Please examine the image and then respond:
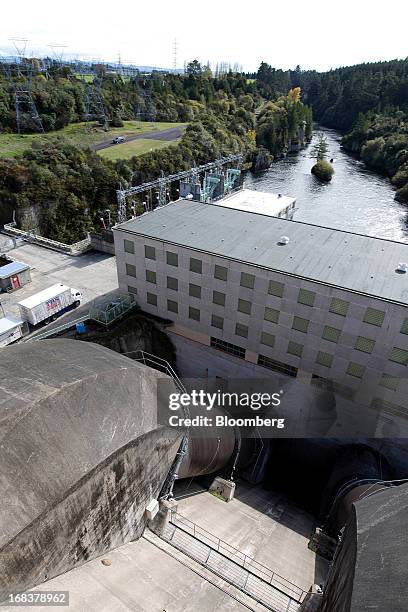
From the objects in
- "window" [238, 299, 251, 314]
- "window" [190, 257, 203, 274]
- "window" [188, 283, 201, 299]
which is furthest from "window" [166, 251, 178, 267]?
"window" [238, 299, 251, 314]

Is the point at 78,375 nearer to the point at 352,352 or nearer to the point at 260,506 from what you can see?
the point at 260,506

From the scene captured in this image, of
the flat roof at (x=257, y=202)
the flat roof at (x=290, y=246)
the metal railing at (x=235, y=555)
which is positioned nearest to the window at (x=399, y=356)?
the flat roof at (x=290, y=246)

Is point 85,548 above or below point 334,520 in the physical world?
above

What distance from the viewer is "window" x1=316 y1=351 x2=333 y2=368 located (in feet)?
92.6

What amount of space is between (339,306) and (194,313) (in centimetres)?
1287

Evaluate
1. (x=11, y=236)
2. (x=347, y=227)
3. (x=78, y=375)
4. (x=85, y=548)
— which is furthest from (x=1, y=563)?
(x=347, y=227)

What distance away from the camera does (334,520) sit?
22047mm

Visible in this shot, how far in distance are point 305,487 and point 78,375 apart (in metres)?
23.0

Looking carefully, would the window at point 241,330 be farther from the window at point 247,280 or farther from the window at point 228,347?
the window at point 247,280

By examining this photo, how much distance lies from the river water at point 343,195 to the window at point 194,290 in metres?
58.1

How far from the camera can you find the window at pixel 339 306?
25903 millimetres

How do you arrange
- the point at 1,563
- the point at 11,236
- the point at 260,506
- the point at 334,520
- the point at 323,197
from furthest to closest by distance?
the point at 323,197 → the point at 11,236 → the point at 260,506 → the point at 334,520 → the point at 1,563

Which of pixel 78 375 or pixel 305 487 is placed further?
pixel 305 487

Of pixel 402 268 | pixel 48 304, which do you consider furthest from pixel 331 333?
pixel 48 304
